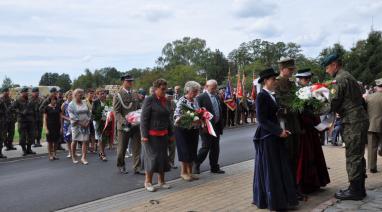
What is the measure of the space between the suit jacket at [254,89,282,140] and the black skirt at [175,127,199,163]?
2.65 meters

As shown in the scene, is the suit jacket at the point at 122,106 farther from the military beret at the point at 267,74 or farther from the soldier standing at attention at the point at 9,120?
the soldier standing at attention at the point at 9,120

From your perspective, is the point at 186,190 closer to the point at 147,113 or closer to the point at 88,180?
the point at 147,113

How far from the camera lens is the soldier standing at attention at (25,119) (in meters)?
→ 14.5

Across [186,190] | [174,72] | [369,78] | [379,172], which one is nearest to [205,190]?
[186,190]

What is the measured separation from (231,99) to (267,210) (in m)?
15.4

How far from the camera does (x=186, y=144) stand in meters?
9.15

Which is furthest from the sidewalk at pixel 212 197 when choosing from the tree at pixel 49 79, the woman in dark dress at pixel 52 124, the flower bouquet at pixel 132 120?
the tree at pixel 49 79

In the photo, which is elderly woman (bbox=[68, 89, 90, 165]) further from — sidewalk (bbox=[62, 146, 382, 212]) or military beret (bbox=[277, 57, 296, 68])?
military beret (bbox=[277, 57, 296, 68])

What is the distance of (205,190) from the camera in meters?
8.14

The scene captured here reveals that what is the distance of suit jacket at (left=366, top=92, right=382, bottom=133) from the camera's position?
9.51 meters

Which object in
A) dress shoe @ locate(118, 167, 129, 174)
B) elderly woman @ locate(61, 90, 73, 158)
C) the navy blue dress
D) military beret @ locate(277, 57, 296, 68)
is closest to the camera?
the navy blue dress

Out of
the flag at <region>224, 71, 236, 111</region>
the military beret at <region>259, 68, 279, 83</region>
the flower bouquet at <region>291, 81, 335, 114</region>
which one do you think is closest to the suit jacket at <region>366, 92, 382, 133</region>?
the flower bouquet at <region>291, 81, 335, 114</region>

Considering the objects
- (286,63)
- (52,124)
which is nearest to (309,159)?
(286,63)

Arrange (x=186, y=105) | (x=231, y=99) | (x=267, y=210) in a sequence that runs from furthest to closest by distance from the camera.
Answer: (x=231, y=99)
(x=186, y=105)
(x=267, y=210)
